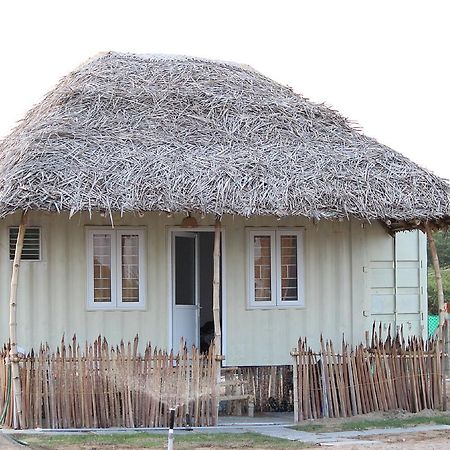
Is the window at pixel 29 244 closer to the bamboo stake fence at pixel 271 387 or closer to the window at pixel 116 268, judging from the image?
the window at pixel 116 268

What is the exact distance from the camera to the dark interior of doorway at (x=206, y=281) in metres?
18.9

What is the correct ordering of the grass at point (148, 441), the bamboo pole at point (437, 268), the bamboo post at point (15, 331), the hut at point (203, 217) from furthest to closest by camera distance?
the bamboo pole at point (437, 268)
the hut at point (203, 217)
the bamboo post at point (15, 331)
the grass at point (148, 441)

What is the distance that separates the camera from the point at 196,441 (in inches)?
567

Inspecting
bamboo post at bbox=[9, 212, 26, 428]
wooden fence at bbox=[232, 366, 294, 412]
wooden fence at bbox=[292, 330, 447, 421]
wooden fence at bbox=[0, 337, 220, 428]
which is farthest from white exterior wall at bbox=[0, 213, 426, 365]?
wooden fence at bbox=[232, 366, 294, 412]

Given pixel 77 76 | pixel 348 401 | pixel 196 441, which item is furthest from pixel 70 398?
pixel 77 76

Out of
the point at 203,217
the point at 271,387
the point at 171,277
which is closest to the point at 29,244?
the point at 171,277

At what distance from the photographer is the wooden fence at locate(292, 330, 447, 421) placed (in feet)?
53.8

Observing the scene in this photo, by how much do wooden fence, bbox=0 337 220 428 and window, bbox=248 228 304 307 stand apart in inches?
→ 78.5

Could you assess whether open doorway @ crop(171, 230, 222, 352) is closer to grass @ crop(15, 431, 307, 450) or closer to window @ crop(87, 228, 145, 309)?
window @ crop(87, 228, 145, 309)

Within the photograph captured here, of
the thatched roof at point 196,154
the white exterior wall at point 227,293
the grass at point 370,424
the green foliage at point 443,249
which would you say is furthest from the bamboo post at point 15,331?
the green foliage at point 443,249

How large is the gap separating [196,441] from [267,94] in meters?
6.88

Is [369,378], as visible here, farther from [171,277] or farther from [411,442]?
[171,277]

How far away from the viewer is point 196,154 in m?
16.6

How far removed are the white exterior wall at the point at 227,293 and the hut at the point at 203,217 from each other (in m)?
0.02
